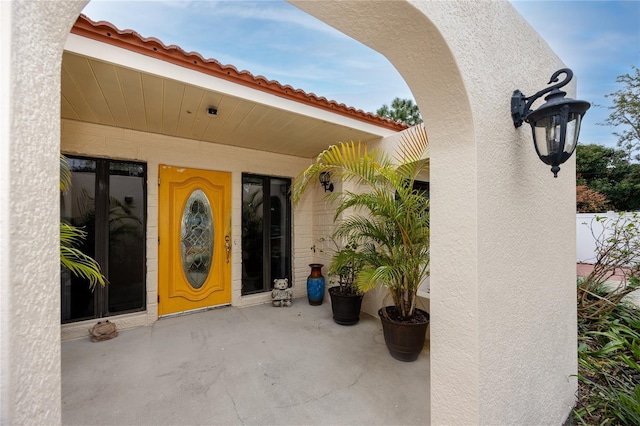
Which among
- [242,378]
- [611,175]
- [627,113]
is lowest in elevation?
[242,378]

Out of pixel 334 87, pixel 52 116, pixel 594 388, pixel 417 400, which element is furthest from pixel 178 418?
pixel 334 87

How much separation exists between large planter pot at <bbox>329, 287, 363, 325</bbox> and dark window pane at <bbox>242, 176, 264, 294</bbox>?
69.6 inches

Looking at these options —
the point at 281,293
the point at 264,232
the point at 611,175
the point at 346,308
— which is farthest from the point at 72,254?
the point at 611,175

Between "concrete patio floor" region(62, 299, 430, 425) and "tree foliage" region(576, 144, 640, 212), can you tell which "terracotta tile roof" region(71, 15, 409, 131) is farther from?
"tree foliage" region(576, 144, 640, 212)

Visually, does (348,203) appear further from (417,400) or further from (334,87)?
(334,87)

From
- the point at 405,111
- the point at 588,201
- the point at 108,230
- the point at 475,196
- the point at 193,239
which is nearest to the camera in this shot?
the point at 475,196

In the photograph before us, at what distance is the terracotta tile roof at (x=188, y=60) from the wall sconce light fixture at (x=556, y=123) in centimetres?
247

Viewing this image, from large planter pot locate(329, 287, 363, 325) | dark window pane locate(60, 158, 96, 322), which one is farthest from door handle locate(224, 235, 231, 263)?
large planter pot locate(329, 287, 363, 325)

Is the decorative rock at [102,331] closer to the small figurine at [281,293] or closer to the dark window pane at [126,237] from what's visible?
the dark window pane at [126,237]

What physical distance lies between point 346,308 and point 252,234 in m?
2.31

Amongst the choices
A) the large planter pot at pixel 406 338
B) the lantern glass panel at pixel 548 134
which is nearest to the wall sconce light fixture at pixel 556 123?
the lantern glass panel at pixel 548 134

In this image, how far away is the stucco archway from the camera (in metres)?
0.68

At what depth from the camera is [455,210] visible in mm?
1576

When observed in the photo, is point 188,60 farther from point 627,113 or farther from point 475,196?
point 627,113
